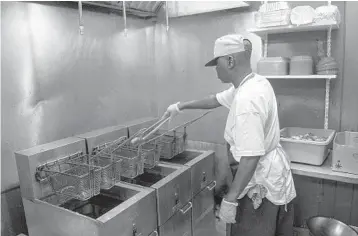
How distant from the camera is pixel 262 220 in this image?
5.86ft

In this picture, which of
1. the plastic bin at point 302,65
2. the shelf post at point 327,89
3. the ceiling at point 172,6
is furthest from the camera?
the ceiling at point 172,6

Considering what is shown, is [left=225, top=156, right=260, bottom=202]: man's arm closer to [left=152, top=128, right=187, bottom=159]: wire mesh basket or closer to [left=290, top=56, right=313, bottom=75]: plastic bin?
[left=152, top=128, right=187, bottom=159]: wire mesh basket

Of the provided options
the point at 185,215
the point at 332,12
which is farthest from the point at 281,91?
the point at 185,215

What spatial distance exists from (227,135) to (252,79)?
0.37 metres

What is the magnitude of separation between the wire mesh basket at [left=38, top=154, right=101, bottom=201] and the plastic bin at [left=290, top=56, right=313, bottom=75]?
164cm

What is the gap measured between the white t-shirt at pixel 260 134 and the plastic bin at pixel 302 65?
2.12 feet

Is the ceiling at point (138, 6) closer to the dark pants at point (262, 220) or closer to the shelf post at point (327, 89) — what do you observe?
the shelf post at point (327, 89)

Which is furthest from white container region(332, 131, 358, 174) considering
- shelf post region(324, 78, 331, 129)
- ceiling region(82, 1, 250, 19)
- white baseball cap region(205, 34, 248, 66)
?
ceiling region(82, 1, 250, 19)

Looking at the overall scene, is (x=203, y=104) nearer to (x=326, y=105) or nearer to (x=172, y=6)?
(x=326, y=105)

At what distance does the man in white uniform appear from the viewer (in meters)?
1.54

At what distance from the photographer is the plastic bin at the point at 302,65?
7.23ft

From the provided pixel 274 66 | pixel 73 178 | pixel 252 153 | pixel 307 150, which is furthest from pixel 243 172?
pixel 274 66

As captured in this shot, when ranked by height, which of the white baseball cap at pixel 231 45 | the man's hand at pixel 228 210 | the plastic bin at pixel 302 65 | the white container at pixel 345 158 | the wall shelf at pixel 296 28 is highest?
the wall shelf at pixel 296 28

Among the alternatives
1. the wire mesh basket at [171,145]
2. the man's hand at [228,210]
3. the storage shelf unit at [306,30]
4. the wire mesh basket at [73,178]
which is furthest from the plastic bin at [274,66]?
the wire mesh basket at [73,178]
